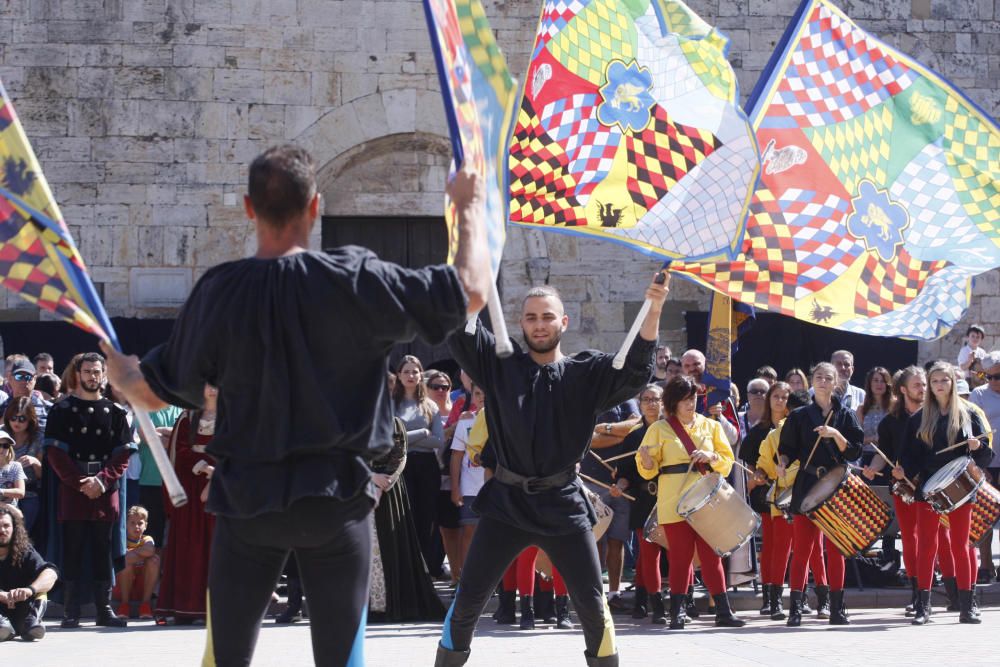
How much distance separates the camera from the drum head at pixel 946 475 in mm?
10516

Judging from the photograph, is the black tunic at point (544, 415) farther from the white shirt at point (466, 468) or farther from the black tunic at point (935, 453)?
the black tunic at point (935, 453)

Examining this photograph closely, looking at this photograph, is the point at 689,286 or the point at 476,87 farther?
the point at 689,286

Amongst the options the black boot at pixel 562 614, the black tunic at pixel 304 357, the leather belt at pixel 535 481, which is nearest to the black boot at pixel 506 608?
the black boot at pixel 562 614

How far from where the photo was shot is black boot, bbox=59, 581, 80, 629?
34.3 feet

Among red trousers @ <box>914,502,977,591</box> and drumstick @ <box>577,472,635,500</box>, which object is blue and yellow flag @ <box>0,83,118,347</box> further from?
red trousers @ <box>914,502,977,591</box>

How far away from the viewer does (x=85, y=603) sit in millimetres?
11312

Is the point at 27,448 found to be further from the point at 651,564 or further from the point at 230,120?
the point at 230,120

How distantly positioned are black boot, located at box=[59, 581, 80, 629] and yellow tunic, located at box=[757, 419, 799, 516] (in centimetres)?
525

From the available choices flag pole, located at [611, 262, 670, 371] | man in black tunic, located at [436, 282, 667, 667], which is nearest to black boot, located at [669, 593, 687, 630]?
man in black tunic, located at [436, 282, 667, 667]

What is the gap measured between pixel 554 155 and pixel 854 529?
4.99 meters

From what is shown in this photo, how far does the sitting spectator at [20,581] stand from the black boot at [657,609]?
4.29m

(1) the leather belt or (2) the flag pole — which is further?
(1) the leather belt

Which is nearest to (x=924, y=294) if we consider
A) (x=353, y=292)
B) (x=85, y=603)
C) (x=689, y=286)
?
(x=353, y=292)

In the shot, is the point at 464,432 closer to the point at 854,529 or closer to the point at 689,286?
the point at 854,529
